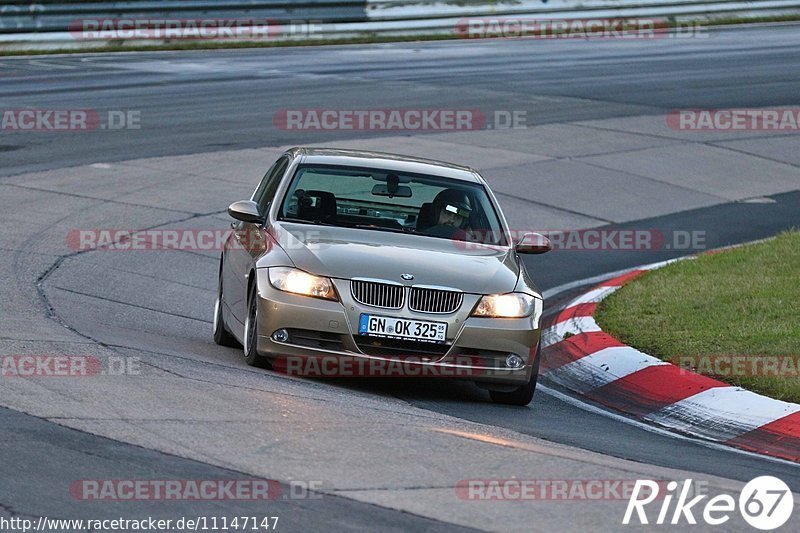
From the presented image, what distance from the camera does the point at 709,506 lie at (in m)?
6.32

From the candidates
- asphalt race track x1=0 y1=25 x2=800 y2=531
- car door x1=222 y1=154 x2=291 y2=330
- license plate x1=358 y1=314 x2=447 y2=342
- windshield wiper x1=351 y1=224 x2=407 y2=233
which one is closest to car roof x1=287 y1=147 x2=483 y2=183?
car door x1=222 y1=154 x2=291 y2=330

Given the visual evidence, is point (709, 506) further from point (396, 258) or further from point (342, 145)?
point (342, 145)

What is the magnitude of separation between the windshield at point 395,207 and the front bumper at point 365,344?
1109mm

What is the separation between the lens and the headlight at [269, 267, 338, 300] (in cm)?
888

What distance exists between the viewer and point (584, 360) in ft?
34.9

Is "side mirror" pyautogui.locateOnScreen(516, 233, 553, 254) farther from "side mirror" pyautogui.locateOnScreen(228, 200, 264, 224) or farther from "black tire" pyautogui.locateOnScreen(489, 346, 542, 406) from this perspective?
"side mirror" pyautogui.locateOnScreen(228, 200, 264, 224)

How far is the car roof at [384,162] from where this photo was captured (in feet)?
34.3

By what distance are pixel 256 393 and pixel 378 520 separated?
232cm

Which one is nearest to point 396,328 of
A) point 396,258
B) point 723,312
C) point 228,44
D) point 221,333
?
point 396,258

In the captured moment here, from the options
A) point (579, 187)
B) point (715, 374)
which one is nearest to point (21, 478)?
point (715, 374)

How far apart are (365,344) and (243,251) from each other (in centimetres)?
167

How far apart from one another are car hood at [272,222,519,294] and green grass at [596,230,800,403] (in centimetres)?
167

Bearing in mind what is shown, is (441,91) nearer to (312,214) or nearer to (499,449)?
(312,214)

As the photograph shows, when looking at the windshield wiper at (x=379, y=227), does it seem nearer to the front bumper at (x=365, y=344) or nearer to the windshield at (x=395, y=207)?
the windshield at (x=395, y=207)
